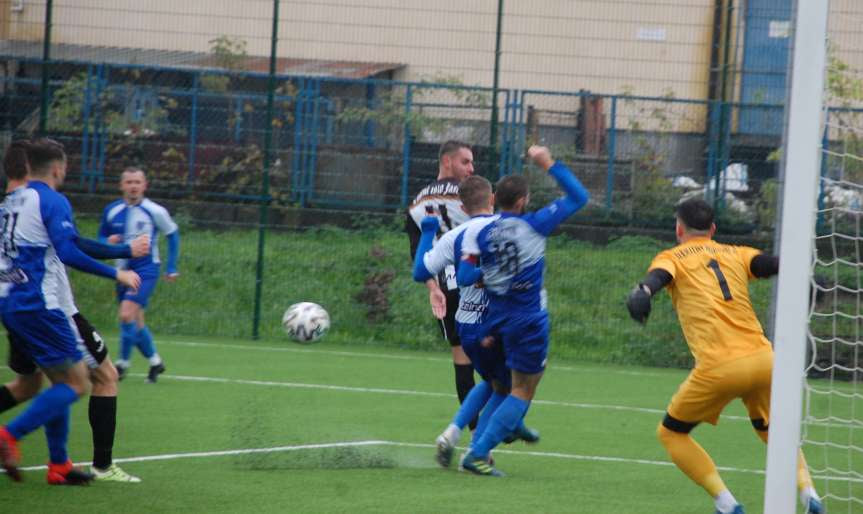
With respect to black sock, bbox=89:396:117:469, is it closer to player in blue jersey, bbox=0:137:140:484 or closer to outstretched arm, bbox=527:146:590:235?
player in blue jersey, bbox=0:137:140:484

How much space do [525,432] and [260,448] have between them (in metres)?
1.68

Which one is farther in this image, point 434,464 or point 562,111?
point 562,111

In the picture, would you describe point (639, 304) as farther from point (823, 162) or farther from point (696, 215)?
point (823, 162)

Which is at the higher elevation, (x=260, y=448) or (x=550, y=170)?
(x=550, y=170)

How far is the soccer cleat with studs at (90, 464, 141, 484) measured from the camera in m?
6.74

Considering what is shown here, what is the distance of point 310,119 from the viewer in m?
15.5

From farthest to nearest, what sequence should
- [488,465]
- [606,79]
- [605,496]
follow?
[606,79], [488,465], [605,496]

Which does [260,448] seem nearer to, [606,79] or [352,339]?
[352,339]

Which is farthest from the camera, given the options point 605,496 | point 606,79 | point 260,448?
point 606,79

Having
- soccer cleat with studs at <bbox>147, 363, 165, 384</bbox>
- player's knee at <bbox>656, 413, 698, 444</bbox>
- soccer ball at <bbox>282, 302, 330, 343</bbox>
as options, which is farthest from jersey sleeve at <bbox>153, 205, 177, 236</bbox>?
player's knee at <bbox>656, 413, 698, 444</bbox>

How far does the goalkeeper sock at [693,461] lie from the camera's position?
19.8 ft

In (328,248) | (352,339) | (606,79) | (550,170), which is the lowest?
(352,339)

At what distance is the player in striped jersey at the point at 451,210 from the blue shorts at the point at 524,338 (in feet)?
3.73

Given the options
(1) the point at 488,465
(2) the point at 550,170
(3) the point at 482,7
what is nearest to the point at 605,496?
(1) the point at 488,465
